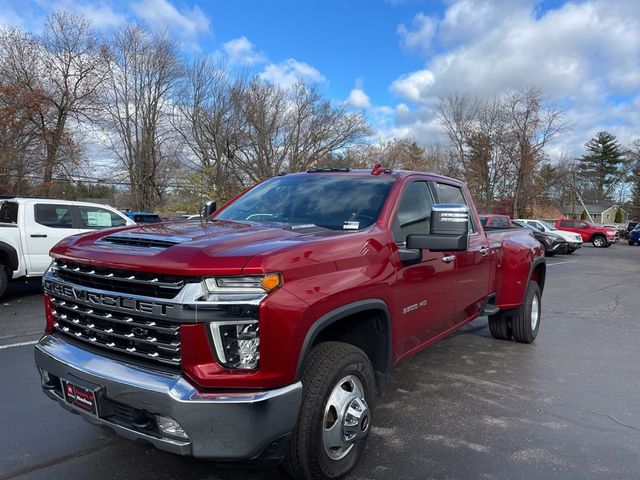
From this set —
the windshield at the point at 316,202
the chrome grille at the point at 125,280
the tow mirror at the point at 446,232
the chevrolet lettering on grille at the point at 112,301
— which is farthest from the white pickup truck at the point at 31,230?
the tow mirror at the point at 446,232

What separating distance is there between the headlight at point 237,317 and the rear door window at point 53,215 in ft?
27.0

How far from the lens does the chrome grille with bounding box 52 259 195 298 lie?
225cm

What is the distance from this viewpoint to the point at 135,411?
7.55 ft

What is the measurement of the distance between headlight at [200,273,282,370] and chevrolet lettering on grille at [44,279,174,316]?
0.23 meters

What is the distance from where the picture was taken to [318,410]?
2.49 meters

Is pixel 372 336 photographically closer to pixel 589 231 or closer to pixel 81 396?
pixel 81 396

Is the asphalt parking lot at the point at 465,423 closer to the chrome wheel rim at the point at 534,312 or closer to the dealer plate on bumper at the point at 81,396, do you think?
the chrome wheel rim at the point at 534,312

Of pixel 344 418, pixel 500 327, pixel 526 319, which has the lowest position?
pixel 500 327

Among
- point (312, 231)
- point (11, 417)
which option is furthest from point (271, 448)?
point (11, 417)

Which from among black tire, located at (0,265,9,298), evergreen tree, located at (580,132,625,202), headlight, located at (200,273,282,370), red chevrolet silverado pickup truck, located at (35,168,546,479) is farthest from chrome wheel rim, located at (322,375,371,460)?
evergreen tree, located at (580,132,625,202)

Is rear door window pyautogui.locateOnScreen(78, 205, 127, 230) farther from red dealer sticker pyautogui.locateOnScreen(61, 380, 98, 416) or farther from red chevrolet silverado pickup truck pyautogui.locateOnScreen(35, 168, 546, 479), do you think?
red dealer sticker pyautogui.locateOnScreen(61, 380, 98, 416)

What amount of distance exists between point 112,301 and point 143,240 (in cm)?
36

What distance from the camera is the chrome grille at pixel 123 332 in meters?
2.28

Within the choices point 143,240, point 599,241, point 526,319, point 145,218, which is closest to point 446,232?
point 143,240
